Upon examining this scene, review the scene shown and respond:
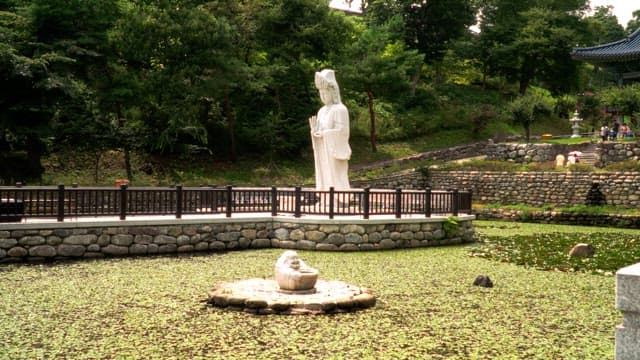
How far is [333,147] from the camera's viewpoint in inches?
A: 603

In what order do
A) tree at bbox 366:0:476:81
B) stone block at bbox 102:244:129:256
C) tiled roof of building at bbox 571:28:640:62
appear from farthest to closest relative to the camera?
tree at bbox 366:0:476:81 < tiled roof of building at bbox 571:28:640:62 < stone block at bbox 102:244:129:256

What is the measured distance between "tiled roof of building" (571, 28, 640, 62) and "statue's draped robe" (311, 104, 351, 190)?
2069cm

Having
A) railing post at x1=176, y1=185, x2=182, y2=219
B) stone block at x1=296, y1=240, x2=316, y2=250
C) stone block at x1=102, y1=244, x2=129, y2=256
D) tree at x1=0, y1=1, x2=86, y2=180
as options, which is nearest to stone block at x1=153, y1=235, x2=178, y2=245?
railing post at x1=176, y1=185, x2=182, y2=219

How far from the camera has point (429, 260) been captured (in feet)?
41.2

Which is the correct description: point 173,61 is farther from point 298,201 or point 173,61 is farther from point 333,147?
point 298,201

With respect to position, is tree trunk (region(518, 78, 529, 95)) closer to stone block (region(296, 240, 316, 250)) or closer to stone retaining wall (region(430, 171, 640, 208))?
stone retaining wall (region(430, 171, 640, 208))

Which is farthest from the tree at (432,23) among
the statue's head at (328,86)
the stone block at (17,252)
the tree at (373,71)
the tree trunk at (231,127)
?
the stone block at (17,252)

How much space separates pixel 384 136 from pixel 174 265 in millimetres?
26451

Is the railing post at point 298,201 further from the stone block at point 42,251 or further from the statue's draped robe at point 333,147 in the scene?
the stone block at point 42,251

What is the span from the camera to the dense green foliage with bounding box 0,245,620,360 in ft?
20.6

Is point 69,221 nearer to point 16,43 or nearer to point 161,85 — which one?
point 16,43

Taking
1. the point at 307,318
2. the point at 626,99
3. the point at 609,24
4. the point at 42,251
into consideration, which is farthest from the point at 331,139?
the point at 609,24

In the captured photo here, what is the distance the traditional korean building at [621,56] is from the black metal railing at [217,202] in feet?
59.8

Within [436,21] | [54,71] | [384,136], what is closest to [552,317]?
[54,71]
